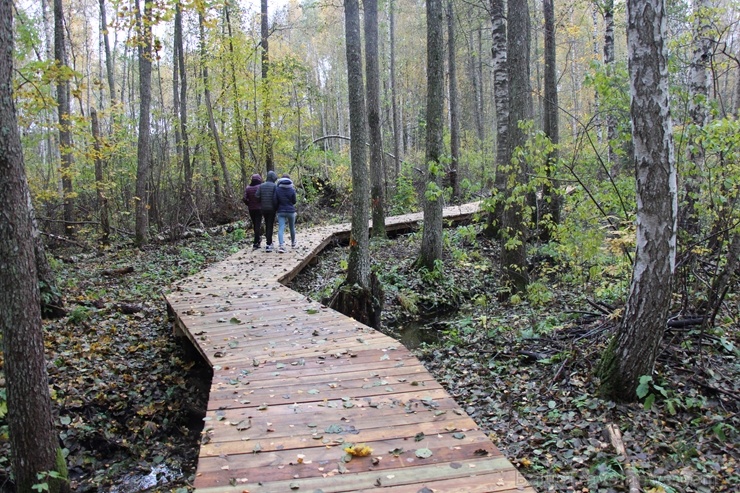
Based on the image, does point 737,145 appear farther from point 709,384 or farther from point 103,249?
point 103,249

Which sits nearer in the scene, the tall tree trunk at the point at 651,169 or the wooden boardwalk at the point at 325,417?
the wooden boardwalk at the point at 325,417

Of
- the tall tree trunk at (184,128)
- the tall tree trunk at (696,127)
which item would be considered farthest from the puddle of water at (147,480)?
the tall tree trunk at (184,128)

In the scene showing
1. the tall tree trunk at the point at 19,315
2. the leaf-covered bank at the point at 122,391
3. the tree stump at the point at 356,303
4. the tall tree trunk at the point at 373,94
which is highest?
the tall tree trunk at the point at 373,94

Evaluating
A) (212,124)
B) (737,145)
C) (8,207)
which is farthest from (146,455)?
(212,124)

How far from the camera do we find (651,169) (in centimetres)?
443

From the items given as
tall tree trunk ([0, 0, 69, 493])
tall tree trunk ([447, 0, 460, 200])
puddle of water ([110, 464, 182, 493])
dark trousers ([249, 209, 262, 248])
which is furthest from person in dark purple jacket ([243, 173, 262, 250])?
tall tree trunk ([447, 0, 460, 200])

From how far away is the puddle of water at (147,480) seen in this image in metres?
4.96

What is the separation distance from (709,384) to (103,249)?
14.9m

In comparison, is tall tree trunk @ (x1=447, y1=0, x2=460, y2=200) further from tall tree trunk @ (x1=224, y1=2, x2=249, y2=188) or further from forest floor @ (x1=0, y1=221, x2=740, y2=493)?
forest floor @ (x1=0, y1=221, x2=740, y2=493)

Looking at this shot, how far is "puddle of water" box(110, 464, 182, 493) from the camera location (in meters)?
4.96

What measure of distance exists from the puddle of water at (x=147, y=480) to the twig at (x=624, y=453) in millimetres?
4220

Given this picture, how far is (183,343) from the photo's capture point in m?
8.10

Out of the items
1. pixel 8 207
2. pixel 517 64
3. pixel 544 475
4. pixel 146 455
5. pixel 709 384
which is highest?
pixel 517 64

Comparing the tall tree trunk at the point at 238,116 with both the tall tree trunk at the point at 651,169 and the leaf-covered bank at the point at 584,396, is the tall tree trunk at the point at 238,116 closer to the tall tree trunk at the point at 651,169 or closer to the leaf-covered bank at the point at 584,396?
the leaf-covered bank at the point at 584,396
